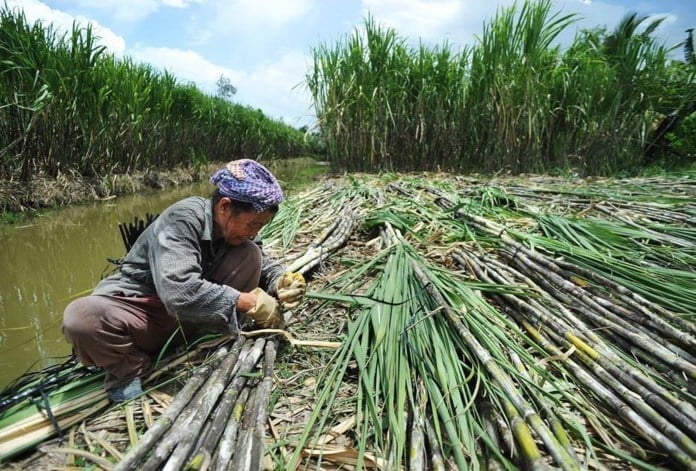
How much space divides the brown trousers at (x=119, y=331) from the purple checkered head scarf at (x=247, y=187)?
33cm

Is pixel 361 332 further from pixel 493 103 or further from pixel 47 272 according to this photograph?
pixel 493 103

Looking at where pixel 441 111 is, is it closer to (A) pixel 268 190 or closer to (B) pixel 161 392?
(A) pixel 268 190

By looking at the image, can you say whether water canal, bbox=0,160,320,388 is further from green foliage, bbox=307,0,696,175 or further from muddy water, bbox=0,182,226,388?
green foliage, bbox=307,0,696,175

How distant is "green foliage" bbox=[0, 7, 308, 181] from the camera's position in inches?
195

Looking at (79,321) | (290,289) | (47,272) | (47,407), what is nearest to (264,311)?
(290,289)

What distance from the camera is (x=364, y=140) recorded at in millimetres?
6730

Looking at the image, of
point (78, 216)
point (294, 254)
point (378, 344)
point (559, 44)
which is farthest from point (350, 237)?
point (559, 44)

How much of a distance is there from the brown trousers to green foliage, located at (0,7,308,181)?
3.82 metres

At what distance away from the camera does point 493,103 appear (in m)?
6.25

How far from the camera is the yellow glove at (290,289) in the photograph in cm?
170

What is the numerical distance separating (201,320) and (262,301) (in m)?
0.24

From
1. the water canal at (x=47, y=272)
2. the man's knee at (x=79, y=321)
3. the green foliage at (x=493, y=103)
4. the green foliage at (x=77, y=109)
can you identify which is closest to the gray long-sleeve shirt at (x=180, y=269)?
the man's knee at (x=79, y=321)

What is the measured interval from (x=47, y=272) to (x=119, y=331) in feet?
8.68

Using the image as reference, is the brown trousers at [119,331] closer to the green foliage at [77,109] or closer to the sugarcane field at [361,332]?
the sugarcane field at [361,332]
